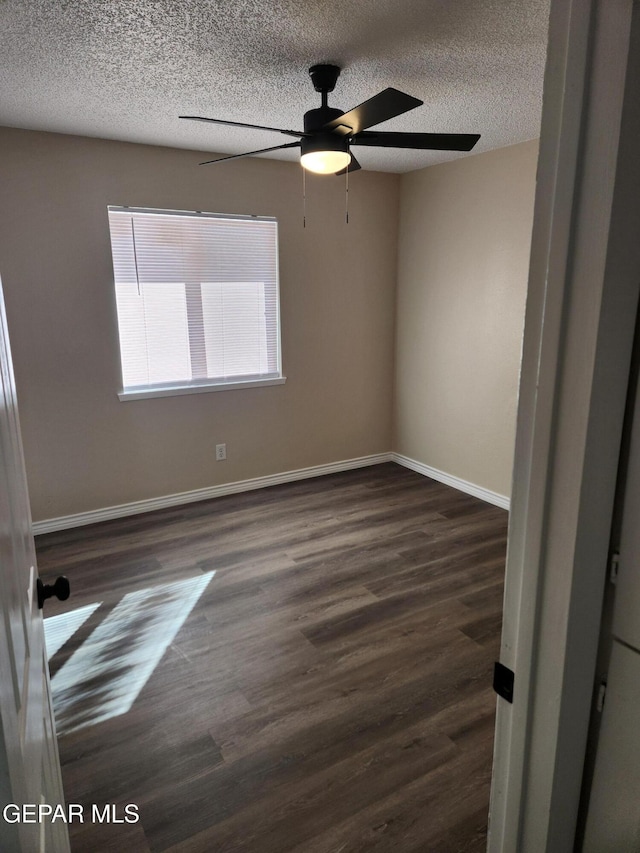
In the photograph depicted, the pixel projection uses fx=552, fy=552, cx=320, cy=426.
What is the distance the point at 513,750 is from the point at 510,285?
3.46 meters

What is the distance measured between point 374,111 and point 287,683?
7.58ft

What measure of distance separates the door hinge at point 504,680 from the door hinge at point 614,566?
0.24m

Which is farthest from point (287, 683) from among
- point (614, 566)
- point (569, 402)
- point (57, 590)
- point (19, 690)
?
point (569, 402)

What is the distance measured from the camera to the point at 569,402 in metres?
0.78

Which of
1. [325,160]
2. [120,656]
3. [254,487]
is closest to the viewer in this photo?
[325,160]

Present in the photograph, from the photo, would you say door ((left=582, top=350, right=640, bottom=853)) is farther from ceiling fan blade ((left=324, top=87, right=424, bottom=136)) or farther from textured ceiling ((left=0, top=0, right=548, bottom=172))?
textured ceiling ((left=0, top=0, right=548, bottom=172))

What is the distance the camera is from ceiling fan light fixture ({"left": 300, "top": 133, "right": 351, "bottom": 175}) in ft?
7.61

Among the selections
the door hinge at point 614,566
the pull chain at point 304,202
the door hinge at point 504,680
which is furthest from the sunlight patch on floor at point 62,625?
the pull chain at point 304,202

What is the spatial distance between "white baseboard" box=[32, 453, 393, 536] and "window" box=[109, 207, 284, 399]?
0.80 meters

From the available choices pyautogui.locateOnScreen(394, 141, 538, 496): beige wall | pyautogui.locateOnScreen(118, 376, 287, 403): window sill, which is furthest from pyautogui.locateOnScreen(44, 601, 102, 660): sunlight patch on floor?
pyautogui.locateOnScreen(394, 141, 538, 496): beige wall

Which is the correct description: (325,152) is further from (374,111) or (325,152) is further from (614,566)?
(614,566)

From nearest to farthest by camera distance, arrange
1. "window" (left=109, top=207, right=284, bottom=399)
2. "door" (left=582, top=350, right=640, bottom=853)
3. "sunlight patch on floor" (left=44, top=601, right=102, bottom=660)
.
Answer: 1. "door" (left=582, top=350, right=640, bottom=853)
2. "sunlight patch on floor" (left=44, top=601, right=102, bottom=660)
3. "window" (left=109, top=207, right=284, bottom=399)

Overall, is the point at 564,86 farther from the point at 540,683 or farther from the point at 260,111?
the point at 260,111

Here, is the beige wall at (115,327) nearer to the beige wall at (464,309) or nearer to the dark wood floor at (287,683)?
the beige wall at (464,309)
